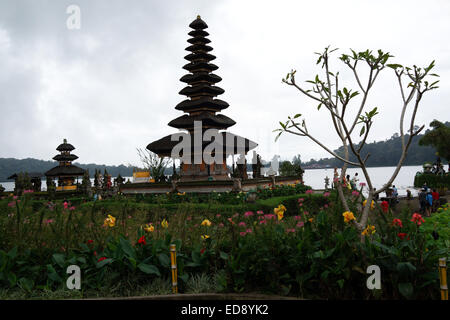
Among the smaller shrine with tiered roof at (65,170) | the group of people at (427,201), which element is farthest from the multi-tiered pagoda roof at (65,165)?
the group of people at (427,201)

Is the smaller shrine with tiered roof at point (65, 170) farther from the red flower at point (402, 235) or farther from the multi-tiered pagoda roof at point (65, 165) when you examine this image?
the red flower at point (402, 235)

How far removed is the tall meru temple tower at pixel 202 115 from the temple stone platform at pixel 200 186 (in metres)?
6.27

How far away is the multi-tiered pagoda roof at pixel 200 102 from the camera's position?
30.5m

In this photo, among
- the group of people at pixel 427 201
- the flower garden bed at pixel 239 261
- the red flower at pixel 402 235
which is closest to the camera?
the flower garden bed at pixel 239 261

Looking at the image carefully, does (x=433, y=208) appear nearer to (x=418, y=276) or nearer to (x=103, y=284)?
(x=418, y=276)

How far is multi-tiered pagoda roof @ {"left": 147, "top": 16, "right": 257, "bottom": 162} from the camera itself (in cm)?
3050

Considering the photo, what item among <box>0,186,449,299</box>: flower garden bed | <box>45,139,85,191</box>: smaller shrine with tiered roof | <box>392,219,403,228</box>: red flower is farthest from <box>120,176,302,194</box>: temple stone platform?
<box>45,139,85,191</box>: smaller shrine with tiered roof

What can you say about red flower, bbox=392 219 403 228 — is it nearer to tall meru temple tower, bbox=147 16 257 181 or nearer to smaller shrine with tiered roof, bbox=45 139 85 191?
tall meru temple tower, bbox=147 16 257 181

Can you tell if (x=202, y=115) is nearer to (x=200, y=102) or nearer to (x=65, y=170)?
(x=200, y=102)

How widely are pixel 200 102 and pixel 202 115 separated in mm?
1272
